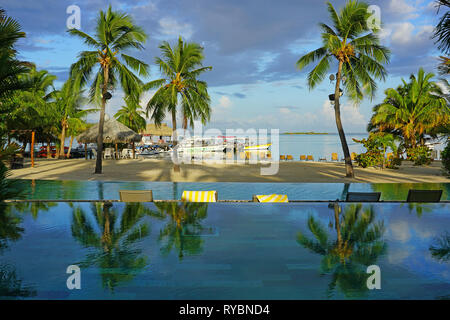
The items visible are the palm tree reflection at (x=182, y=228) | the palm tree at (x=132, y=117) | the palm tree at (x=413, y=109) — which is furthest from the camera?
the palm tree at (x=132, y=117)

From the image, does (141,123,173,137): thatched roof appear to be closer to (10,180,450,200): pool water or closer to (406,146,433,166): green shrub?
(406,146,433,166): green shrub

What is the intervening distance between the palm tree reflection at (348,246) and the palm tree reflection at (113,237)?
217 centimetres

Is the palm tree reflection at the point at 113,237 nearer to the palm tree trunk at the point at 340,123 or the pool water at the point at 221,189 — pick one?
the pool water at the point at 221,189

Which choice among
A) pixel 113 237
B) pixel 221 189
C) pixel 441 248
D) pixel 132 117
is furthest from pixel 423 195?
pixel 132 117

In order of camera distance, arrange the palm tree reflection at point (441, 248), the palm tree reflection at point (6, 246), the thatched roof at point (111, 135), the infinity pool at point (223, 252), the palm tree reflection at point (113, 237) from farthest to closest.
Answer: the thatched roof at point (111, 135) → the palm tree reflection at point (441, 248) → the palm tree reflection at point (113, 237) → the infinity pool at point (223, 252) → the palm tree reflection at point (6, 246)

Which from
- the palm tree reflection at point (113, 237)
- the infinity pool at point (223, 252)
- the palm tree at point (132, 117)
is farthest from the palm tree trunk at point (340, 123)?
the palm tree at point (132, 117)

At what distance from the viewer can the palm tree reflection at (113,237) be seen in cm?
400

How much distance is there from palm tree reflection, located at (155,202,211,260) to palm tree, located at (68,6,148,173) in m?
12.5

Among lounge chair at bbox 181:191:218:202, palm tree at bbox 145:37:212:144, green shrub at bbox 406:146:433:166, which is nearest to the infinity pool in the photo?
lounge chair at bbox 181:191:218:202

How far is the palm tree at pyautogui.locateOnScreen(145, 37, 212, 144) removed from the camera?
2098 centimetres

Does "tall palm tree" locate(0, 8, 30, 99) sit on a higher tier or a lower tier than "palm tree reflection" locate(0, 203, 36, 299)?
higher

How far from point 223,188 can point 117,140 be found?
18.6 metres
